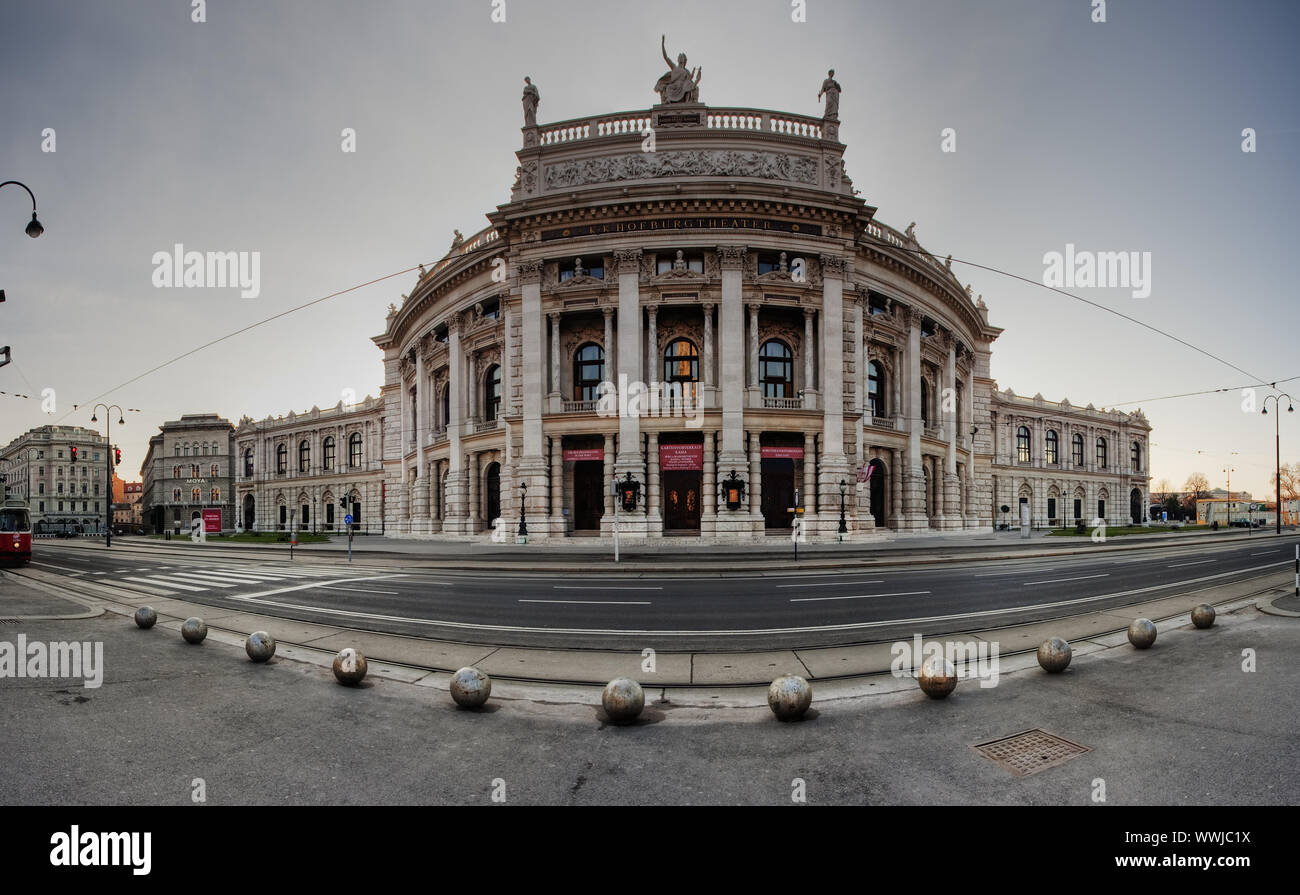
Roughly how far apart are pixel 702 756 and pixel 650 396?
26812 millimetres

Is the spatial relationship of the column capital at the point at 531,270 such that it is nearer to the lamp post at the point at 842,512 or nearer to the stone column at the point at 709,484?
the stone column at the point at 709,484

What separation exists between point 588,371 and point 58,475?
116055 mm

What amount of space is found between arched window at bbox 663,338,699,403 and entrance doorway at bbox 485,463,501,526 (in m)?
13.7

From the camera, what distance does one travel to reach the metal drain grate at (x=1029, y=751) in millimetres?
4266

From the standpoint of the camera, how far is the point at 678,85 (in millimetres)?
32844

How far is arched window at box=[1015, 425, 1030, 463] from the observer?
209 ft

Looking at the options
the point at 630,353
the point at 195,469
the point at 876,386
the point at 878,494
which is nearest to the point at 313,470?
the point at 195,469

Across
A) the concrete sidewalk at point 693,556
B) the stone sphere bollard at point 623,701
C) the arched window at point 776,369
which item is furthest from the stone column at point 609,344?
the stone sphere bollard at point 623,701

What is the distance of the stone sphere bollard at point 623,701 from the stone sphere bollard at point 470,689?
1.29m

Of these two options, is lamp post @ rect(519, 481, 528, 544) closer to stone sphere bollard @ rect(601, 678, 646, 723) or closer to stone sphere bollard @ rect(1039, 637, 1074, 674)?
stone sphere bollard @ rect(601, 678, 646, 723)

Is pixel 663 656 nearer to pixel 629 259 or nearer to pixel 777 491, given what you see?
pixel 777 491
